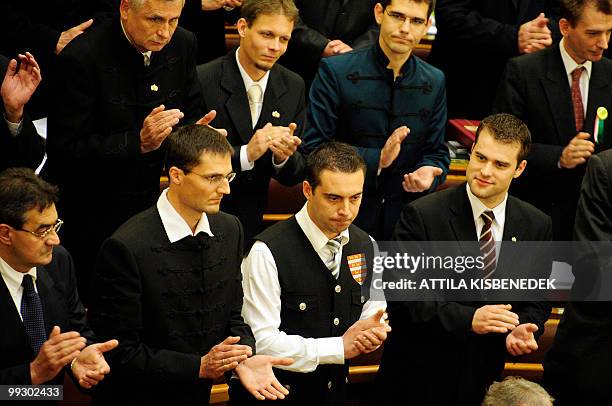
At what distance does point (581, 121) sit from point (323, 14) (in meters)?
1.06

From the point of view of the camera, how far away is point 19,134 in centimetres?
322

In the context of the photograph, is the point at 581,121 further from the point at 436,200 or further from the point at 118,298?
the point at 118,298

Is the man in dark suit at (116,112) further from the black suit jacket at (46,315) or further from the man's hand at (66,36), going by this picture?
the black suit jacket at (46,315)

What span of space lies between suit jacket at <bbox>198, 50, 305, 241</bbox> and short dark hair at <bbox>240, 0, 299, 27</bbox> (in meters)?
0.16

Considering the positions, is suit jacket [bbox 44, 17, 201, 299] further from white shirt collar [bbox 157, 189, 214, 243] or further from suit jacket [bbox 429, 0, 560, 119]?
suit jacket [bbox 429, 0, 560, 119]

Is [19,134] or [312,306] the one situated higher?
[19,134]

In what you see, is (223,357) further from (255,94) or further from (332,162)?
(255,94)

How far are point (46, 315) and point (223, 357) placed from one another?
473 millimetres

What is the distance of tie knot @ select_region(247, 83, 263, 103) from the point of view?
12.3 feet

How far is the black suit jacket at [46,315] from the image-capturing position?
280 centimetres

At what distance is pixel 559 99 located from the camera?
12.8 feet

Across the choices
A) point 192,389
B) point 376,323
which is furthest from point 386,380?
point 192,389

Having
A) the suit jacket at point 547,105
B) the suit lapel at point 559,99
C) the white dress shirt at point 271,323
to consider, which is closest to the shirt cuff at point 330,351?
the white dress shirt at point 271,323

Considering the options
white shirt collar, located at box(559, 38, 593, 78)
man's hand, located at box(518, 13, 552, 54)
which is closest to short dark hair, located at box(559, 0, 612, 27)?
white shirt collar, located at box(559, 38, 593, 78)
